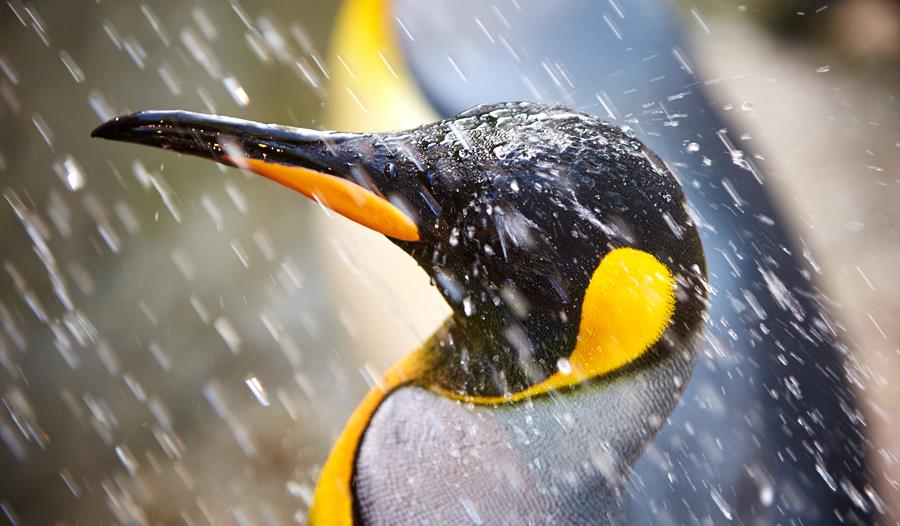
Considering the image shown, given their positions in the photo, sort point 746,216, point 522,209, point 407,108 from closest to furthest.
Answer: point 522,209 < point 746,216 < point 407,108

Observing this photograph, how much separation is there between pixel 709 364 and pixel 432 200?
1.49 ft

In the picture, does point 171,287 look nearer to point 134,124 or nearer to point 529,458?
point 134,124

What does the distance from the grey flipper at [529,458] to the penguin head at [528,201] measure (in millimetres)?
53

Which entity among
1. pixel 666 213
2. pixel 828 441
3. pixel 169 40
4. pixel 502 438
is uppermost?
pixel 169 40

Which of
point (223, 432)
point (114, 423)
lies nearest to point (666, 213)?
point (223, 432)

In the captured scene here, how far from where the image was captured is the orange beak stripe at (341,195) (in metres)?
0.68

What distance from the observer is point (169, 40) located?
2039 mm

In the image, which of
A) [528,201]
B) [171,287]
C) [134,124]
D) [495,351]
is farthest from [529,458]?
[171,287]

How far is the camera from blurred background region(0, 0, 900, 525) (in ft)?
6.02

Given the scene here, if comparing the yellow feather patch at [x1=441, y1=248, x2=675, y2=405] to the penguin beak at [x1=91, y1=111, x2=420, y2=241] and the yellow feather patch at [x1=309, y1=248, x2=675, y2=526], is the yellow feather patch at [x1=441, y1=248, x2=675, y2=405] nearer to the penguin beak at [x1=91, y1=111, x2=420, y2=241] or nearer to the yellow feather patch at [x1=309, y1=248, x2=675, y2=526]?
the yellow feather patch at [x1=309, y1=248, x2=675, y2=526]

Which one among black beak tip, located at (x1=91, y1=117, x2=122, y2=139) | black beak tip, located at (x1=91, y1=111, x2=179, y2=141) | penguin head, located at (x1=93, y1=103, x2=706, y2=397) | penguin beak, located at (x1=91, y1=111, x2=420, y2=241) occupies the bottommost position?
penguin head, located at (x1=93, y1=103, x2=706, y2=397)

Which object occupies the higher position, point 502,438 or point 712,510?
point 502,438

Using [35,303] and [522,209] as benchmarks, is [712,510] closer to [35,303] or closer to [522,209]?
[522,209]

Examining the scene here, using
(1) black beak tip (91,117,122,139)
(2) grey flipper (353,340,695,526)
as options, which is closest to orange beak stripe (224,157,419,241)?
(1) black beak tip (91,117,122,139)
